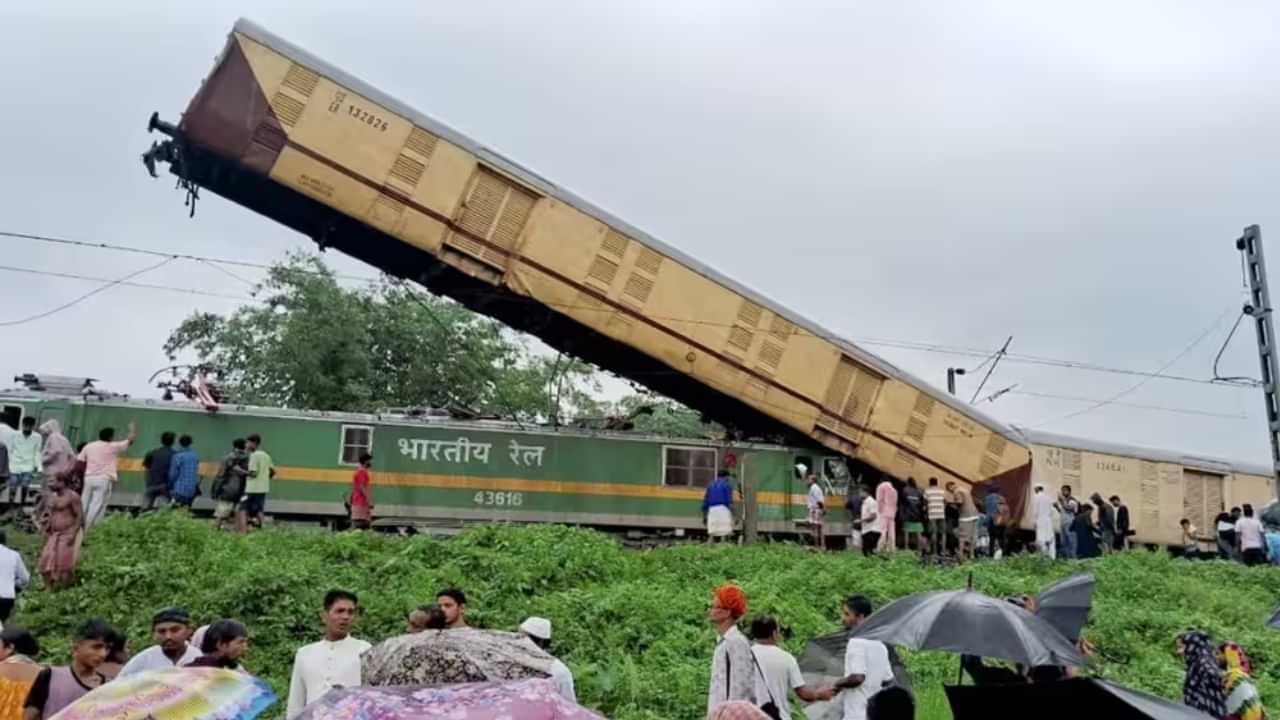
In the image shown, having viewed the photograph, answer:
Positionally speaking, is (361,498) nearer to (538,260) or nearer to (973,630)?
(538,260)

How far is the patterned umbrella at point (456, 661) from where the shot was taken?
12.9 feet

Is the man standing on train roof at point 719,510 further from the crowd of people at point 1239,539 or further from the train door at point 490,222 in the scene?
the crowd of people at point 1239,539

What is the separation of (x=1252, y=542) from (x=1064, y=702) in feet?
57.9

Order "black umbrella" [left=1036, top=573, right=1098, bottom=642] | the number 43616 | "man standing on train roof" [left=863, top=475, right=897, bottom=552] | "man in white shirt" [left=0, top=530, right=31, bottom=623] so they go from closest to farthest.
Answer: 1. "black umbrella" [left=1036, top=573, right=1098, bottom=642]
2. "man in white shirt" [left=0, top=530, right=31, bottom=623]
3. "man standing on train roof" [left=863, top=475, right=897, bottom=552]
4. the number 43616

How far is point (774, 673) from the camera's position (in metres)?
5.60

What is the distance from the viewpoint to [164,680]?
377 centimetres

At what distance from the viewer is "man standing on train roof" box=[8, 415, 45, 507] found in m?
15.0

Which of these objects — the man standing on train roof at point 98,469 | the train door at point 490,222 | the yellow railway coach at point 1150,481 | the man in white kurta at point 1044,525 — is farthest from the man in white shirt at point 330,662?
the yellow railway coach at point 1150,481

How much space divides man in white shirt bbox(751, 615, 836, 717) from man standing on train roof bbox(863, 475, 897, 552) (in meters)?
12.3

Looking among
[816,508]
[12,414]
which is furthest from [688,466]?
[12,414]

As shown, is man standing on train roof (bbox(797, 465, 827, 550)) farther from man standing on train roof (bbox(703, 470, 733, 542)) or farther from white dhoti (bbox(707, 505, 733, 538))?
white dhoti (bbox(707, 505, 733, 538))

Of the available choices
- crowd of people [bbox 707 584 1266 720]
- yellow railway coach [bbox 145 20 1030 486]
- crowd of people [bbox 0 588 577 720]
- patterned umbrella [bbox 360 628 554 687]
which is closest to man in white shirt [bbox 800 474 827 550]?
yellow railway coach [bbox 145 20 1030 486]

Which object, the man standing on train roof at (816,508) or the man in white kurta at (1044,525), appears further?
the man standing on train roof at (816,508)

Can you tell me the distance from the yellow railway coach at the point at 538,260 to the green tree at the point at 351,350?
1206 centimetres
